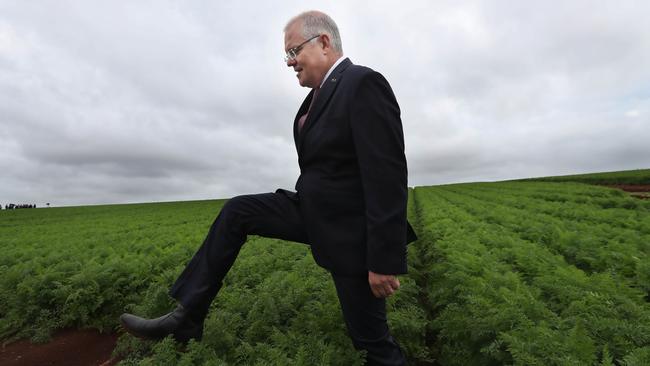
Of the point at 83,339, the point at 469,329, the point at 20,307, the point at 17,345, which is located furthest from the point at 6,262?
the point at 469,329

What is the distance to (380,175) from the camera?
6.95 ft

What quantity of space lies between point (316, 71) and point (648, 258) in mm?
6022

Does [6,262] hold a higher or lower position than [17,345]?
higher

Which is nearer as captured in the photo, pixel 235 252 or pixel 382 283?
pixel 382 283

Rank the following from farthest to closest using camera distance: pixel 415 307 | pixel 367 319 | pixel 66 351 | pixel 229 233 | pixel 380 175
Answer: pixel 66 351
pixel 415 307
pixel 229 233
pixel 367 319
pixel 380 175

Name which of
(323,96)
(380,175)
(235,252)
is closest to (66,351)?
(235,252)

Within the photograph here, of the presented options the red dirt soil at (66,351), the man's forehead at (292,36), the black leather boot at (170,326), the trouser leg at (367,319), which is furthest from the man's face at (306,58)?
the red dirt soil at (66,351)

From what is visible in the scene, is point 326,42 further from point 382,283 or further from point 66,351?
point 66,351

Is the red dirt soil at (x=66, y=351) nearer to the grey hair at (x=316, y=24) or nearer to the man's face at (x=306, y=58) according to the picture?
the man's face at (x=306, y=58)

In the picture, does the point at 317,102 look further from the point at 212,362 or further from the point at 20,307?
the point at 20,307

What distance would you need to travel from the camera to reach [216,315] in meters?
3.63

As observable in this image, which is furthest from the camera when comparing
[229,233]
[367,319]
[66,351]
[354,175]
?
[66,351]

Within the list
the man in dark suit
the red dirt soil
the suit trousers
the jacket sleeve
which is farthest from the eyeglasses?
the red dirt soil

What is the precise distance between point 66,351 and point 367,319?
4.19 m
